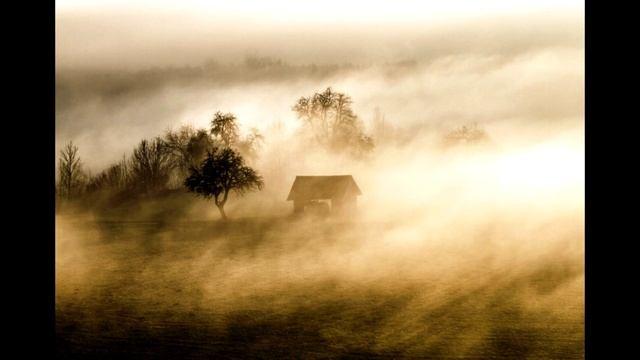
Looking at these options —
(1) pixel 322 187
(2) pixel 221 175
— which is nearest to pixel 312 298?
(2) pixel 221 175

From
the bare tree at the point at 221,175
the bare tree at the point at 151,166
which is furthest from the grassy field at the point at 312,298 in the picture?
the bare tree at the point at 151,166

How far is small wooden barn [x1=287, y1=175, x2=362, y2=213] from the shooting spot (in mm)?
66062

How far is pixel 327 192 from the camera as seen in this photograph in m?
65.9

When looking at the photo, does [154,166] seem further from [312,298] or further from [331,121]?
[312,298]

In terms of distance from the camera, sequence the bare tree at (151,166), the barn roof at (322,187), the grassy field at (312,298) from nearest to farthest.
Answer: the grassy field at (312,298), the barn roof at (322,187), the bare tree at (151,166)

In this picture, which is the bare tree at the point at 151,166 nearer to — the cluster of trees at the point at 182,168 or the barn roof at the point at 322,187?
the cluster of trees at the point at 182,168

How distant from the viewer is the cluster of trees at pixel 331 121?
7000 centimetres

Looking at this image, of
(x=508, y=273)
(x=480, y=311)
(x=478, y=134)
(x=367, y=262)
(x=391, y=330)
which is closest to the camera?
(x=391, y=330)
